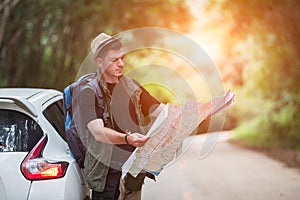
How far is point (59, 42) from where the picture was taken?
888 inches

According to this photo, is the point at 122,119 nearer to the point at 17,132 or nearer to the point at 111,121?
the point at 111,121

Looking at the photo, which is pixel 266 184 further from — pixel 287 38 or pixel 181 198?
pixel 287 38

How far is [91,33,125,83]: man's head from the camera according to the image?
5492 mm

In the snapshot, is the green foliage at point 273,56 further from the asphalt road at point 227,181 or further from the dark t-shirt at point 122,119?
the dark t-shirt at point 122,119

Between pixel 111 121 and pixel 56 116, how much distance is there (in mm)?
949

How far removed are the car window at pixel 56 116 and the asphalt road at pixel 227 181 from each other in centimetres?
179

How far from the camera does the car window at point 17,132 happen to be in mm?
5270

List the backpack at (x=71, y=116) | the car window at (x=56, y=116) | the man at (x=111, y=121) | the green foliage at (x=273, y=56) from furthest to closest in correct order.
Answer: the green foliage at (x=273, y=56)
the car window at (x=56, y=116)
the backpack at (x=71, y=116)
the man at (x=111, y=121)

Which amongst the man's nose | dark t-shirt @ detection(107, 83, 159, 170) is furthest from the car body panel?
the man's nose

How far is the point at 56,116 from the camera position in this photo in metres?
6.19

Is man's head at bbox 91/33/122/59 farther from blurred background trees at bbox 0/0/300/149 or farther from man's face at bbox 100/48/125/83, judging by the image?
blurred background trees at bbox 0/0/300/149

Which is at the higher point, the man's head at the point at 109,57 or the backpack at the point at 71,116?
the man's head at the point at 109,57

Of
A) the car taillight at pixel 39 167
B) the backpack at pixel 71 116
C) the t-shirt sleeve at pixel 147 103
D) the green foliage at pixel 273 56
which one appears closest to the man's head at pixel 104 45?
the backpack at pixel 71 116

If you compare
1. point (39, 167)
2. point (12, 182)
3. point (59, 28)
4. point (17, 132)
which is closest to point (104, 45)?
point (17, 132)
